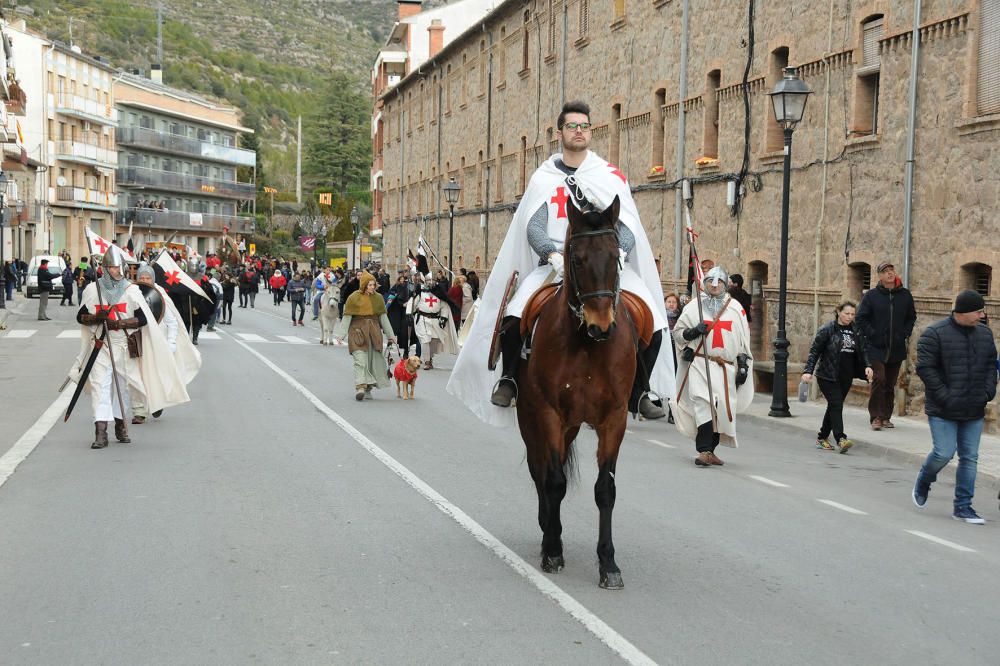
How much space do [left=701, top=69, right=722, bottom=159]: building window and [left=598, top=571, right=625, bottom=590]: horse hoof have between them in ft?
65.7

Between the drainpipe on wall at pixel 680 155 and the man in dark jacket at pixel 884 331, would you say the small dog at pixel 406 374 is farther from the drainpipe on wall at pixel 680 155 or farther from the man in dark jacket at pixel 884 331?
the drainpipe on wall at pixel 680 155

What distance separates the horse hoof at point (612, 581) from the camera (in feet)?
22.9

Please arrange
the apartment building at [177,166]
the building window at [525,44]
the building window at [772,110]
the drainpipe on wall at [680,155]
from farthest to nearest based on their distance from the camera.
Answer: the apartment building at [177,166], the building window at [525,44], the drainpipe on wall at [680,155], the building window at [772,110]

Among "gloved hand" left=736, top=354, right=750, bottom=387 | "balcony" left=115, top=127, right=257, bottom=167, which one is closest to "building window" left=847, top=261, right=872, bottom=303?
"gloved hand" left=736, top=354, right=750, bottom=387

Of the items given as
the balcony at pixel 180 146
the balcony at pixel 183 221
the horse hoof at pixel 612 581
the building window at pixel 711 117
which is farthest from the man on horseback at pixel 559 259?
the balcony at pixel 180 146

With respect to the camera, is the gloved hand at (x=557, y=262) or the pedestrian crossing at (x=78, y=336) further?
the pedestrian crossing at (x=78, y=336)

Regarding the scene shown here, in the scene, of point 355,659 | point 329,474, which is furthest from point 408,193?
point 355,659

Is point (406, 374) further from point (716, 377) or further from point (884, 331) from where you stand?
point (884, 331)

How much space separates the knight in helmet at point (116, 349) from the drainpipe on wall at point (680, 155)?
15882 millimetres

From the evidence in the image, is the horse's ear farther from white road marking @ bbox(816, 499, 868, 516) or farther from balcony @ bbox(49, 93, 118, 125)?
balcony @ bbox(49, 93, 118, 125)

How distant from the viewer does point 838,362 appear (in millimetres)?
14094

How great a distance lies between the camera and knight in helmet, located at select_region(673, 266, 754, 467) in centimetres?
1263

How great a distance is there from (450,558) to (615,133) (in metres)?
25.1

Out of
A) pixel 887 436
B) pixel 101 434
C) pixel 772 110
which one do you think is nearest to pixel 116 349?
pixel 101 434
